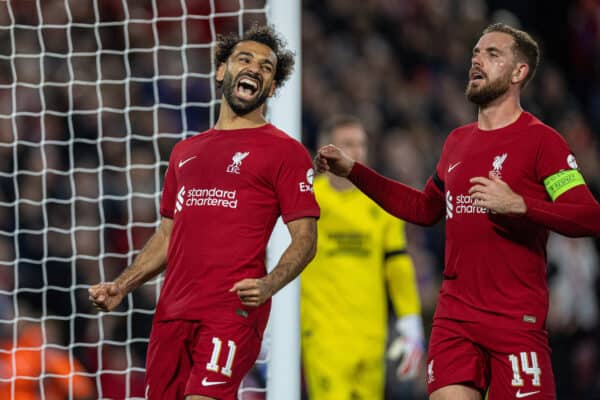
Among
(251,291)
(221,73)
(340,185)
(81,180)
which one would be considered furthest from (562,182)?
(81,180)

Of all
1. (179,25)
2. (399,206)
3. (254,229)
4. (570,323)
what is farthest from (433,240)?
(254,229)

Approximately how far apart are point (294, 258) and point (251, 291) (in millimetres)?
334

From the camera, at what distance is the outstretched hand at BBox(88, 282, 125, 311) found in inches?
175

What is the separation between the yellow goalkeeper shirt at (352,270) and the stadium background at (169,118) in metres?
1.01

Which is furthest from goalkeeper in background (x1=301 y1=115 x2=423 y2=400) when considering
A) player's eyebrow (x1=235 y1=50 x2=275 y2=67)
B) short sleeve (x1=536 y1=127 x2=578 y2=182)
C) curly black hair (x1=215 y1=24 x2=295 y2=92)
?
short sleeve (x1=536 y1=127 x2=578 y2=182)

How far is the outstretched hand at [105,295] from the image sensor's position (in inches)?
175

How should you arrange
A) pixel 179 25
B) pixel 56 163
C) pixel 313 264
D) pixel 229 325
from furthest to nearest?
pixel 179 25 < pixel 56 163 < pixel 313 264 < pixel 229 325

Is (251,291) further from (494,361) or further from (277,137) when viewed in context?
(494,361)

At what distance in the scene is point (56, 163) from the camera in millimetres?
8484

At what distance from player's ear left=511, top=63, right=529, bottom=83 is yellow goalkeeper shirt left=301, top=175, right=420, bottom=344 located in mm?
2298

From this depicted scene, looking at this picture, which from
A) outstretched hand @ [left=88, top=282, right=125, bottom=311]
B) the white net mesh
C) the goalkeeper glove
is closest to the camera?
outstretched hand @ [left=88, top=282, right=125, bottom=311]

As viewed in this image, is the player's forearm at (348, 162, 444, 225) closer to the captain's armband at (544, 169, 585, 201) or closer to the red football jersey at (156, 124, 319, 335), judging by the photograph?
the red football jersey at (156, 124, 319, 335)

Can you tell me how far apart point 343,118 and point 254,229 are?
260 cm

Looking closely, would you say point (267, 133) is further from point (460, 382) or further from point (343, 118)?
point (343, 118)
